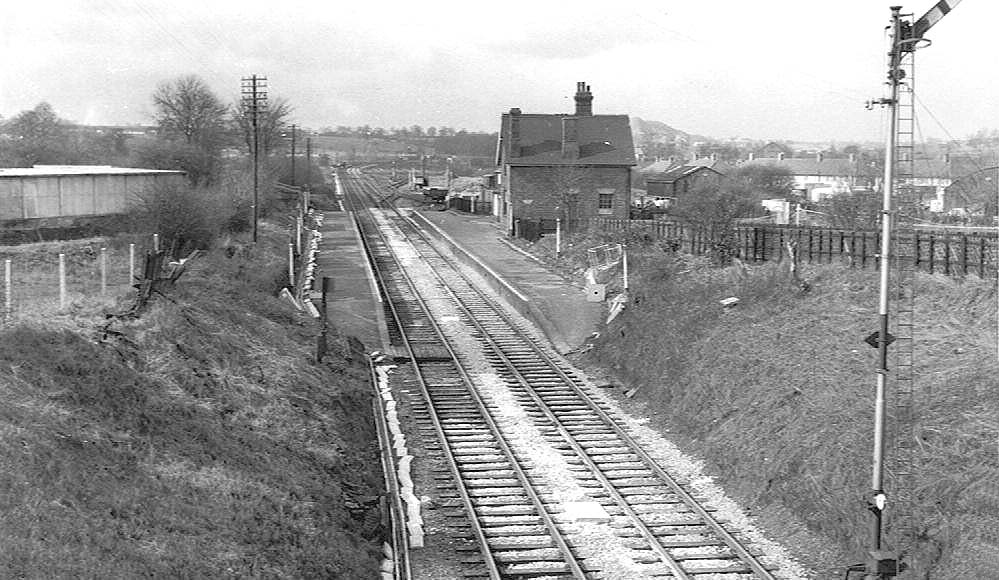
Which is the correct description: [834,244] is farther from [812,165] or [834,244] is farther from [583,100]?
[812,165]

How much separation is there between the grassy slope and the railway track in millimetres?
1651

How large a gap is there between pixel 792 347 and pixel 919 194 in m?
14.6

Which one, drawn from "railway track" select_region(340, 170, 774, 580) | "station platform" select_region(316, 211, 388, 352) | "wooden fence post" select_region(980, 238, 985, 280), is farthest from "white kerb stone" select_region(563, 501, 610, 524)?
"station platform" select_region(316, 211, 388, 352)

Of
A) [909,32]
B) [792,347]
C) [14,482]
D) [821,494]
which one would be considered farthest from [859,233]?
[14,482]

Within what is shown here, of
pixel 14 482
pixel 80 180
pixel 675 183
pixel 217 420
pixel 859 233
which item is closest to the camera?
pixel 14 482

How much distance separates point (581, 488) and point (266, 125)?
66.0 metres

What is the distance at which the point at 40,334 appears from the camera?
42.2 ft

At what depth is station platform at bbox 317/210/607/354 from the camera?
2600cm

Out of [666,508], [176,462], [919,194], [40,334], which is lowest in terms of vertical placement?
[666,508]

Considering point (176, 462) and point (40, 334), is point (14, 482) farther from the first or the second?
point (40, 334)

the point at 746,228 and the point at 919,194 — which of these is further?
the point at 919,194

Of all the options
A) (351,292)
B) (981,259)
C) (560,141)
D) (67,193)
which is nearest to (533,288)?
(351,292)

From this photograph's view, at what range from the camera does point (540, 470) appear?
1527 centimetres

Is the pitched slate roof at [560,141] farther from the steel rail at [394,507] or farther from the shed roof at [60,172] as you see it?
the steel rail at [394,507]
